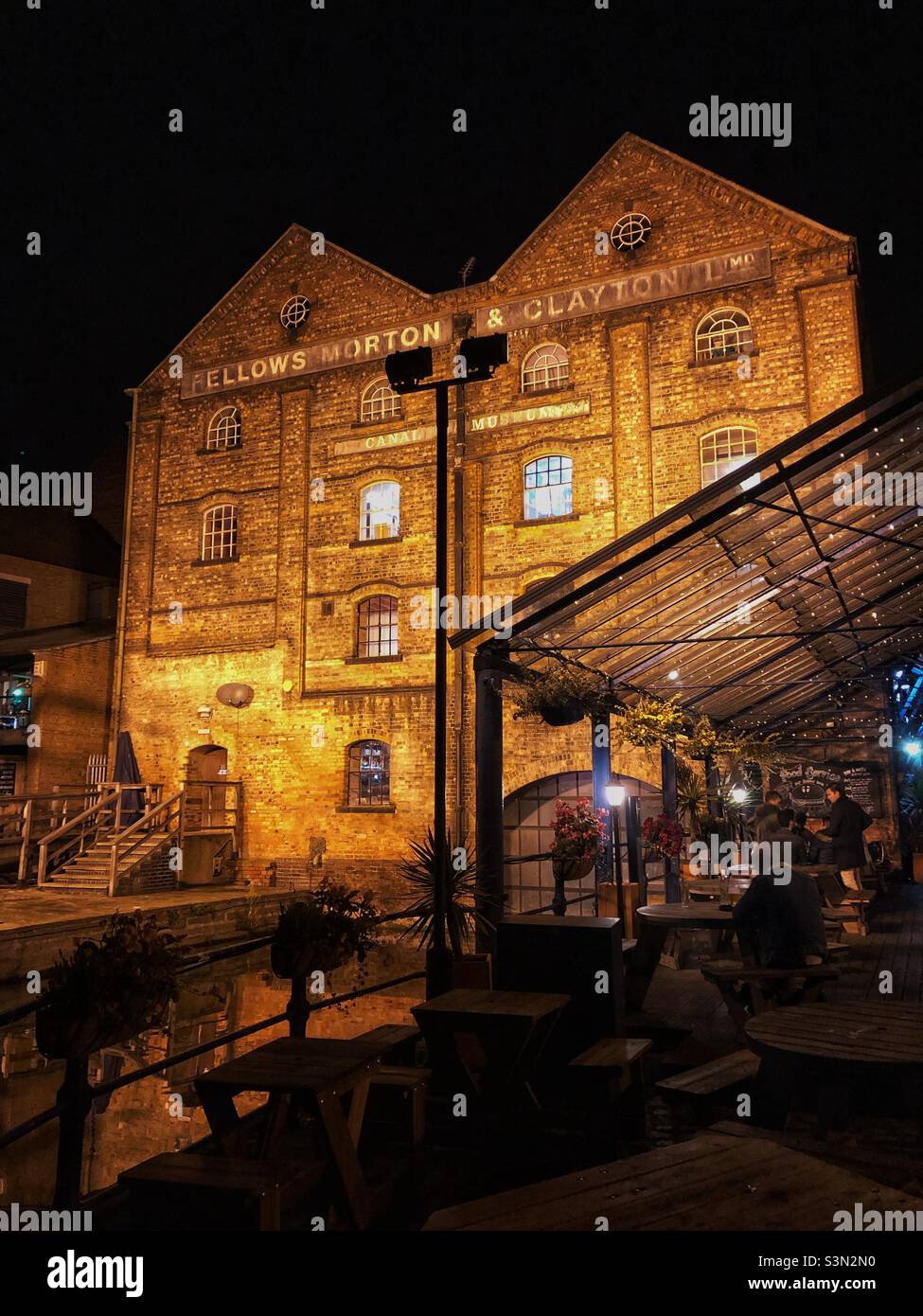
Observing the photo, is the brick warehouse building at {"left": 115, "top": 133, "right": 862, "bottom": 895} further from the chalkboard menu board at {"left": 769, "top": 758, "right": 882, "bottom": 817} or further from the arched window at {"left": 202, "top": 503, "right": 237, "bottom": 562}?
the chalkboard menu board at {"left": 769, "top": 758, "right": 882, "bottom": 817}

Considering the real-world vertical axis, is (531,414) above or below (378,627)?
above

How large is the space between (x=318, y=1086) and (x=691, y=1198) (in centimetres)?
144

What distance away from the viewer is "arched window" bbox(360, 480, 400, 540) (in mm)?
16422

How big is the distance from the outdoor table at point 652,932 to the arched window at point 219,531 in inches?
511

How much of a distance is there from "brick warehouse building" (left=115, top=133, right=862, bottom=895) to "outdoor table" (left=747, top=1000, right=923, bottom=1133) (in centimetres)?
977

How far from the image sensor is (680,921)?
6.71 meters

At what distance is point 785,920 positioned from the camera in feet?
18.9

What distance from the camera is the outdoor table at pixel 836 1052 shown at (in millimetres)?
3506

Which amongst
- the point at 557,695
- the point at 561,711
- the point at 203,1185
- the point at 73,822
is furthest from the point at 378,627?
the point at 203,1185

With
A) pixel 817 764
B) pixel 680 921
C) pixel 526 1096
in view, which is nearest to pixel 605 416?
pixel 817 764

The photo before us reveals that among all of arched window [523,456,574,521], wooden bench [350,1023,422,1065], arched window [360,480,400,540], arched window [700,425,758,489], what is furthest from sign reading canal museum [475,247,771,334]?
wooden bench [350,1023,422,1065]

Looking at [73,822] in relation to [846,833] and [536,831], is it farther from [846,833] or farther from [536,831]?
[846,833]

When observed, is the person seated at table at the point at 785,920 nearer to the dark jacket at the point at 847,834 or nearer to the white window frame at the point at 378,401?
the dark jacket at the point at 847,834

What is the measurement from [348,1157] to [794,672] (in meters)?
10.2
